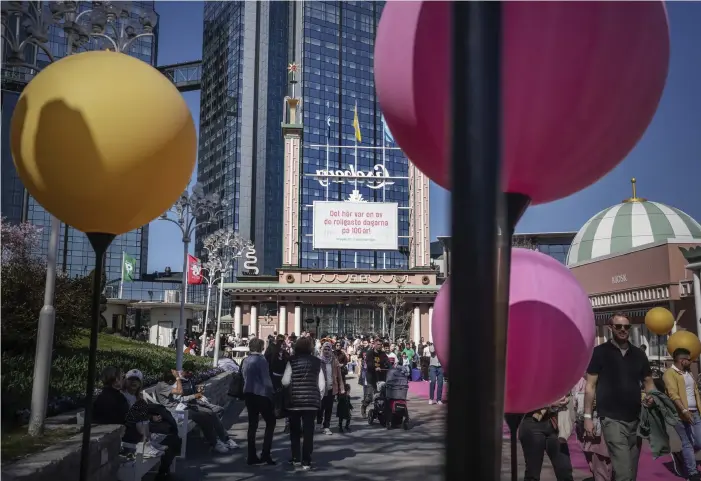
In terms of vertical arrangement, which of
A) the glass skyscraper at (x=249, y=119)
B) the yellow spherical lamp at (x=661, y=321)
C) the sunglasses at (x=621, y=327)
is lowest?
the yellow spherical lamp at (x=661, y=321)

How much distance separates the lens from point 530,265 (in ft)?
9.82

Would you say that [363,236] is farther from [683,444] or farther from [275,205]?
[275,205]

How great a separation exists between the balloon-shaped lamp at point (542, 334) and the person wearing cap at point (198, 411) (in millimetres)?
7185

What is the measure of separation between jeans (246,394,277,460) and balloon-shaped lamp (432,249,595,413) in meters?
6.21

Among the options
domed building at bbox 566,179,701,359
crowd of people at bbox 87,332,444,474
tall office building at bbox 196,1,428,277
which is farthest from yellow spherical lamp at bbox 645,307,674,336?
tall office building at bbox 196,1,428,277

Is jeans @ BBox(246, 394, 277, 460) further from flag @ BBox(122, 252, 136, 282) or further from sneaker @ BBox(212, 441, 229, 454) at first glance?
flag @ BBox(122, 252, 136, 282)

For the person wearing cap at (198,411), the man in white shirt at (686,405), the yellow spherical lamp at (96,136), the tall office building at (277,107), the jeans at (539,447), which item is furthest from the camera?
the tall office building at (277,107)

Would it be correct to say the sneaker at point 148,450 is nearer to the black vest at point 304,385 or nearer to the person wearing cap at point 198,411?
the black vest at point 304,385

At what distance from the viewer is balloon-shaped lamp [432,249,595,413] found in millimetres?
2619

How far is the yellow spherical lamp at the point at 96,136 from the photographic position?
3295 mm

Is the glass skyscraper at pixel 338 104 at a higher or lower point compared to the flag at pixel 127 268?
higher

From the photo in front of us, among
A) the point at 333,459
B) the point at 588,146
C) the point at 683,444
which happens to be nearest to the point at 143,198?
the point at 588,146

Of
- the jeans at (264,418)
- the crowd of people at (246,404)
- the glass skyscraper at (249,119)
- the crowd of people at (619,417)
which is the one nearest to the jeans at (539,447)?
the crowd of people at (619,417)

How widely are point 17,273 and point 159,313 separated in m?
20.0
